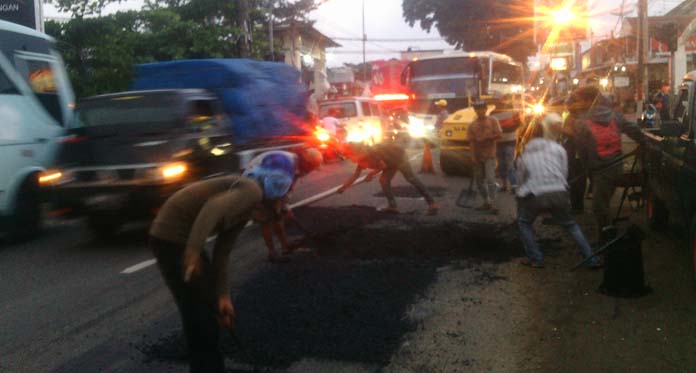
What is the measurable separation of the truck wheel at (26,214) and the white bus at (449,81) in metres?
14.8

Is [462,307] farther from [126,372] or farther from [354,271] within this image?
[126,372]

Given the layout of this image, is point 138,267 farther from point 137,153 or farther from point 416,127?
point 416,127

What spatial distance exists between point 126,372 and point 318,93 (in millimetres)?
37385

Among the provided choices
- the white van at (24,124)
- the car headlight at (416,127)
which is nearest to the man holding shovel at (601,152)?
the white van at (24,124)

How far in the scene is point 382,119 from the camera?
80.3 feet

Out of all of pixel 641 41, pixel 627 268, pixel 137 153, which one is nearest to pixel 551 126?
pixel 627 268

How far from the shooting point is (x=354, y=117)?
74.7 feet

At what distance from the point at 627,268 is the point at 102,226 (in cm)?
705

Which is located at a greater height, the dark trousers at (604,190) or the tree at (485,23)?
the tree at (485,23)

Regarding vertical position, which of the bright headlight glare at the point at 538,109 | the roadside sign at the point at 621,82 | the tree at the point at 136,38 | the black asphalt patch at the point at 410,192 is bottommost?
the black asphalt patch at the point at 410,192

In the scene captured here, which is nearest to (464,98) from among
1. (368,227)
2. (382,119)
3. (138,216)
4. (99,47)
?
(382,119)

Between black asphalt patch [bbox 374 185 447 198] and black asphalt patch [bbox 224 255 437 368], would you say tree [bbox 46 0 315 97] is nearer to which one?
black asphalt patch [bbox 374 185 447 198]

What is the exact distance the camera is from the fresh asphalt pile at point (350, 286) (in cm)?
536

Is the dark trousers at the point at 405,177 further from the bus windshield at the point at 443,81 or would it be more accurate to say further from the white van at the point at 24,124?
the bus windshield at the point at 443,81
